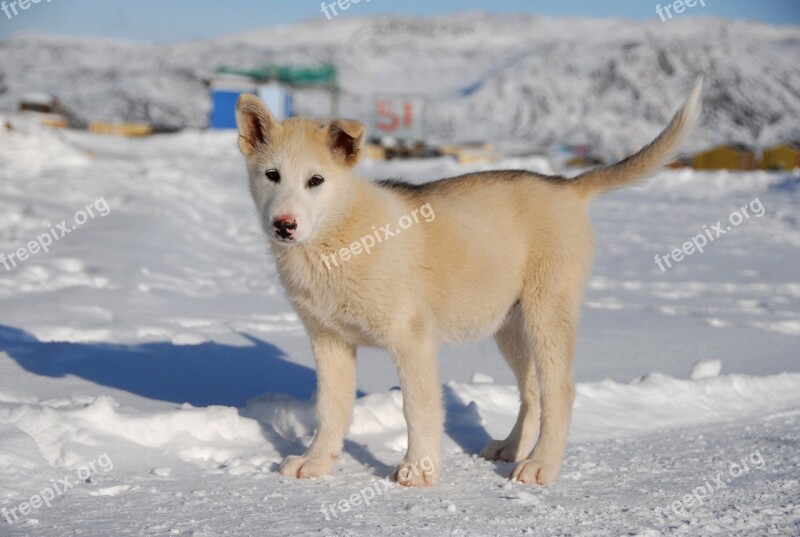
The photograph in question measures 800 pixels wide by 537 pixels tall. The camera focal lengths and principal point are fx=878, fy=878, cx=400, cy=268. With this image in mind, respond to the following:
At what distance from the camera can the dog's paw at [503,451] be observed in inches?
150

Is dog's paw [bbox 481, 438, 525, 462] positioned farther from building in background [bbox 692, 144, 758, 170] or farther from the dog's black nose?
building in background [bbox 692, 144, 758, 170]

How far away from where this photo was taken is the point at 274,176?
3496 millimetres

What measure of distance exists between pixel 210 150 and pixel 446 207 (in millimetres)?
A: 27137

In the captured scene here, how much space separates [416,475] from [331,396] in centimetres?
51

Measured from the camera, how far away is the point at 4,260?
24.7ft

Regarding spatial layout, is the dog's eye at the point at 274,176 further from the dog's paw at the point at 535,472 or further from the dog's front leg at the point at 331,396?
the dog's paw at the point at 535,472

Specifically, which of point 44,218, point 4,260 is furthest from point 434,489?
point 44,218

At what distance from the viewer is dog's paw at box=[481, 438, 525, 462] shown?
382cm

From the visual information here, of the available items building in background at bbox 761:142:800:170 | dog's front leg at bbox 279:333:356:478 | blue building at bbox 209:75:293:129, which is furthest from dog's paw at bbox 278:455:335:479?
building in background at bbox 761:142:800:170

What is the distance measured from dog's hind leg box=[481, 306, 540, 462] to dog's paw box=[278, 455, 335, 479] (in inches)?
30.6

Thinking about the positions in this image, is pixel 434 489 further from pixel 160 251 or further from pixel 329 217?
pixel 160 251

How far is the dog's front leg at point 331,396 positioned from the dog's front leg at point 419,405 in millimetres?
315

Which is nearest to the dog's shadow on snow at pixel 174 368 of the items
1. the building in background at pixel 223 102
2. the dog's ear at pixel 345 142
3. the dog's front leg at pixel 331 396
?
the dog's front leg at pixel 331 396

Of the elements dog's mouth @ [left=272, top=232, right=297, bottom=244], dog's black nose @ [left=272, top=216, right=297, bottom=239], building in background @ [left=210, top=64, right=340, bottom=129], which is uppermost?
building in background @ [left=210, top=64, right=340, bottom=129]
